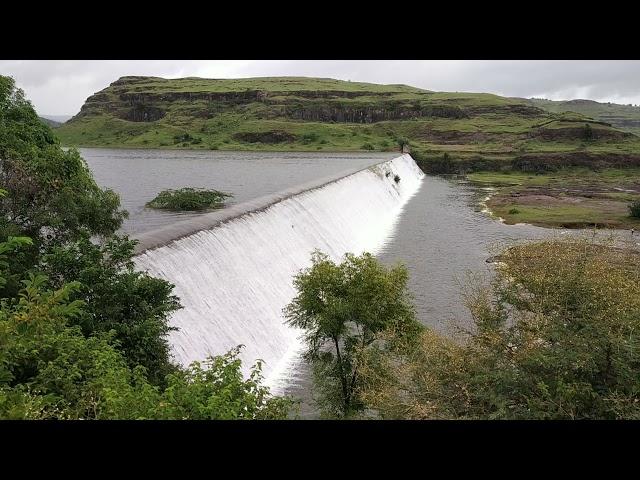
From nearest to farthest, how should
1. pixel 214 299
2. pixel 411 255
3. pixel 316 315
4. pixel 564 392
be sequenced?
pixel 564 392 → pixel 316 315 → pixel 214 299 → pixel 411 255

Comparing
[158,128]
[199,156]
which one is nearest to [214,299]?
[199,156]

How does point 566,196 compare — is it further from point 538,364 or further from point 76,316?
point 76,316

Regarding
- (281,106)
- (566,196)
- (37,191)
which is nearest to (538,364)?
(37,191)

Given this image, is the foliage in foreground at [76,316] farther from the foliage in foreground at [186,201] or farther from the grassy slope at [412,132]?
the grassy slope at [412,132]

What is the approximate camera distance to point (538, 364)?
1236 centimetres

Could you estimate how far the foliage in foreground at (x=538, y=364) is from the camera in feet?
37.5

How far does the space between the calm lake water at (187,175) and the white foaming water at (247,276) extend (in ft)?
21.4

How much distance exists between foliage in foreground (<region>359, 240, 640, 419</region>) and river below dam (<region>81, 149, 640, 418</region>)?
→ 14.4 ft

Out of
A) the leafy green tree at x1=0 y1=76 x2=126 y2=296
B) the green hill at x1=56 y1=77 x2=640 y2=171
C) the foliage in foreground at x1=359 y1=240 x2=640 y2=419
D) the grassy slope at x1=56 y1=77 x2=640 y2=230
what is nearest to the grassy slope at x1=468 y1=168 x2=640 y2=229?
the grassy slope at x1=56 y1=77 x2=640 y2=230

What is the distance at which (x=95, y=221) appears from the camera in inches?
722

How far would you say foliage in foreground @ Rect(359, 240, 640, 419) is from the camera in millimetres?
11438

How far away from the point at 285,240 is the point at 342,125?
321ft
